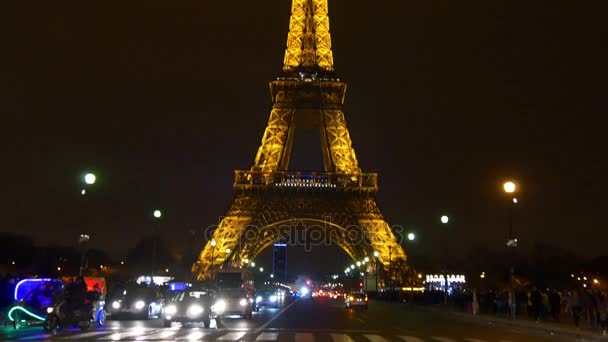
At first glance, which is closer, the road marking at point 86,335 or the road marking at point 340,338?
the road marking at point 86,335

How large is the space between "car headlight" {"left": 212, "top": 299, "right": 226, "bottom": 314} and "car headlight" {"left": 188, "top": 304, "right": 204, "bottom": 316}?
5.09m

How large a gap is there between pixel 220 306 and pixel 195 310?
596 centimetres

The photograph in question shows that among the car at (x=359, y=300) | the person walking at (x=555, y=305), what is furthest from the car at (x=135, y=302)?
the car at (x=359, y=300)

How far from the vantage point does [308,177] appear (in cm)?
6806

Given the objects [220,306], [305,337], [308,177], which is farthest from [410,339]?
[308,177]

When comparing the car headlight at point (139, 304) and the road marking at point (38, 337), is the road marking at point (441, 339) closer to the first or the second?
the road marking at point (38, 337)

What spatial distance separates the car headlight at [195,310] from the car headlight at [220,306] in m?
5.09

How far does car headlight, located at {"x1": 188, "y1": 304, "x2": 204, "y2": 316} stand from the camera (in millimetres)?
27794

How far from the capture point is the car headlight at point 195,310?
27.8 meters

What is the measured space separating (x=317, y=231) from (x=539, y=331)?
158 ft

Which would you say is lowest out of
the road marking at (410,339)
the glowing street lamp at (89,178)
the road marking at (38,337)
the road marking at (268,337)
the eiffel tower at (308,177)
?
the road marking at (410,339)

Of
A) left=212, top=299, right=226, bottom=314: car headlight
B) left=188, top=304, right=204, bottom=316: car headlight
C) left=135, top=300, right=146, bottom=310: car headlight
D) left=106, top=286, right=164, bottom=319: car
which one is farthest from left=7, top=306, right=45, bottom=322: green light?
left=212, top=299, right=226, bottom=314: car headlight

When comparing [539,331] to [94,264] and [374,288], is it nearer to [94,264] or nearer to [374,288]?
[374,288]

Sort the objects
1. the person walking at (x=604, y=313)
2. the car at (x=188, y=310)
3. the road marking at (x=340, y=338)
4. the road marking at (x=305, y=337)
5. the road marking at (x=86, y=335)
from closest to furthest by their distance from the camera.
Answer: the road marking at (x=86, y=335) < the road marking at (x=305, y=337) < the road marking at (x=340, y=338) < the person walking at (x=604, y=313) < the car at (x=188, y=310)
